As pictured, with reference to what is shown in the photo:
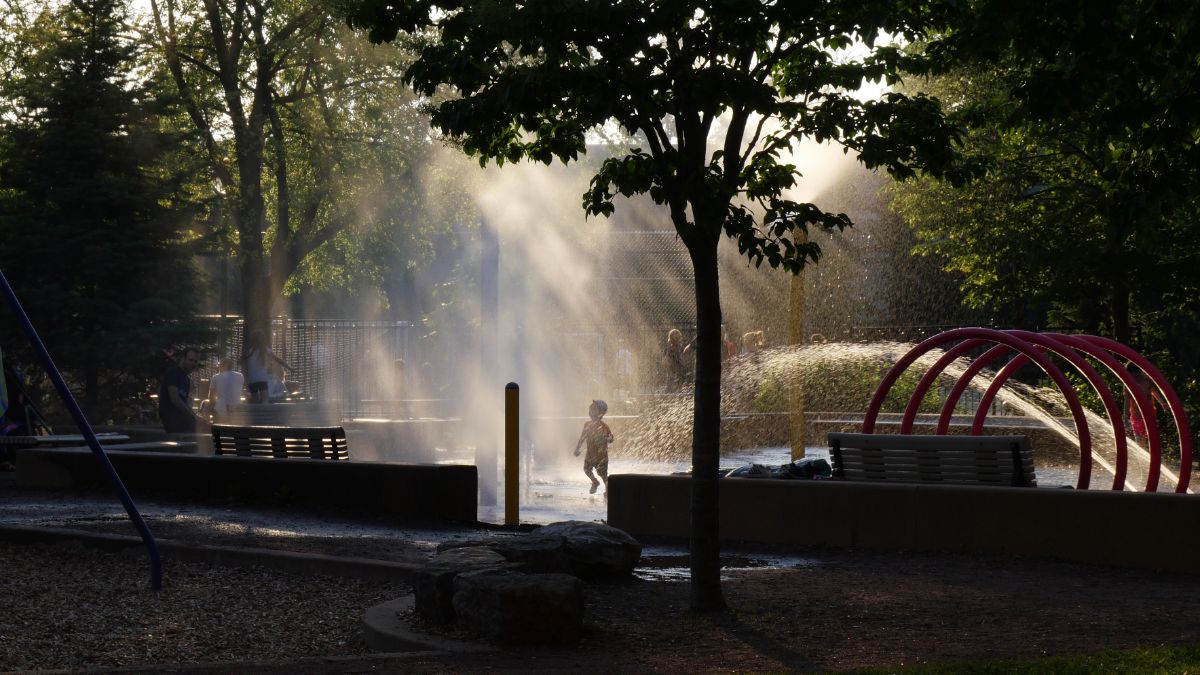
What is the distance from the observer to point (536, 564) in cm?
852

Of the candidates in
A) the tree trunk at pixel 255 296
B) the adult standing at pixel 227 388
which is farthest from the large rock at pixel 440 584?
the tree trunk at pixel 255 296

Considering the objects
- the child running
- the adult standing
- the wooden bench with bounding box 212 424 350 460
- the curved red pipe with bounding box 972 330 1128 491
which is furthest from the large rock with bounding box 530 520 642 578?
the adult standing

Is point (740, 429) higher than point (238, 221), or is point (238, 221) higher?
point (238, 221)

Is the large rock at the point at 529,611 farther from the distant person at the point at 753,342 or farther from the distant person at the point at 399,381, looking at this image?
the distant person at the point at 399,381

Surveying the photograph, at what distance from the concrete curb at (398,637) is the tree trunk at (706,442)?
139cm

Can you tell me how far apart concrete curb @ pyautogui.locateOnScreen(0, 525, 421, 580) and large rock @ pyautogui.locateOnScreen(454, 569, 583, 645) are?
1.43 m

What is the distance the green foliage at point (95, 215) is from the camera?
25328 mm

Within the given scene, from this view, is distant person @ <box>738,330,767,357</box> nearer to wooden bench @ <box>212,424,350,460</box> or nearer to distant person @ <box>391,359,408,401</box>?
wooden bench @ <box>212,424,350,460</box>

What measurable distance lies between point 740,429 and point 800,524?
40.6 feet

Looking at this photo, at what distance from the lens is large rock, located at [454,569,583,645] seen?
6.92 m

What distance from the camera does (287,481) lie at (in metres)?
13.7

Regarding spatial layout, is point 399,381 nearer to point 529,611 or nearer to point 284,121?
point 284,121

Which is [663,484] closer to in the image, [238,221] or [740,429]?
[740,429]

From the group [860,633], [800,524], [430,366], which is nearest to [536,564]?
[860,633]
